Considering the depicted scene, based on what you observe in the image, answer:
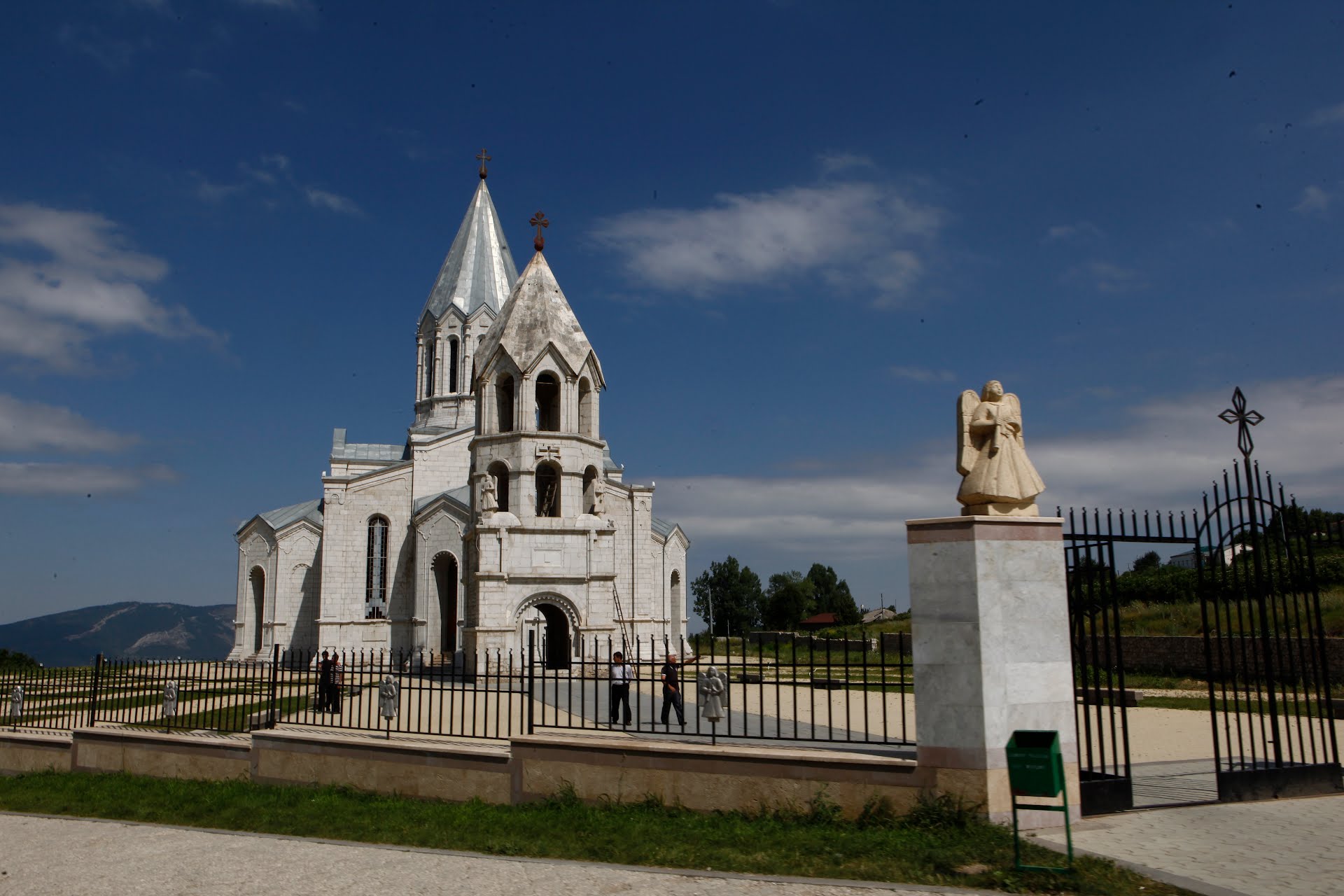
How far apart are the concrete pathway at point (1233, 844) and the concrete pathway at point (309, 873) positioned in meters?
1.67

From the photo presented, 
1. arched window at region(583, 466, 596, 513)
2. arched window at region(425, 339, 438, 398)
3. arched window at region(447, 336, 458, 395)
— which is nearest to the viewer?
Answer: arched window at region(583, 466, 596, 513)

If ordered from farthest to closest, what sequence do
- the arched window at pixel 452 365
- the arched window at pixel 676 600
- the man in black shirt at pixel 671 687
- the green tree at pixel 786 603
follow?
the green tree at pixel 786 603, the arched window at pixel 452 365, the arched window at pixel 676 600, the man in black shirt at pixel 671 687

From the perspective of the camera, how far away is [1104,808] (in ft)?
28.1

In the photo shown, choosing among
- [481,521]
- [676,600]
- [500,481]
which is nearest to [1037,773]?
[481,521]

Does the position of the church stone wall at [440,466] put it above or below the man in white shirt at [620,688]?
above

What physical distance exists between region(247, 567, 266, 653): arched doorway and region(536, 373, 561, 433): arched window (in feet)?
58.5

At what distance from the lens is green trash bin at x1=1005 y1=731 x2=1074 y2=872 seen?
6703 millimetres

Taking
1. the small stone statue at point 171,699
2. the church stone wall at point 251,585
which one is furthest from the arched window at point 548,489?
the church stone wall at point 251,585

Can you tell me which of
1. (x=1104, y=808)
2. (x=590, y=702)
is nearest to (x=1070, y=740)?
(x=1104, y=808)

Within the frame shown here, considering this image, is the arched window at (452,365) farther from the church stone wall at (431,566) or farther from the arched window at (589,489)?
the arched window at (589,489)

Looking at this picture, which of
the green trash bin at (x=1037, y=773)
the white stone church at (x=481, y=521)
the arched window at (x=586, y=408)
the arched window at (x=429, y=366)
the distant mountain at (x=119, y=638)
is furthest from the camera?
the distant mountain at (x=119, y=638)

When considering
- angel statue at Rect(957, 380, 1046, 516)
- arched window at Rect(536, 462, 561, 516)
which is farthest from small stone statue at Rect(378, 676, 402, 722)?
arched window at Rect(536, 462, 561, 516)

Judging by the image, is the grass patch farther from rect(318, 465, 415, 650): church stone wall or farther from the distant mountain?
the distant mountain

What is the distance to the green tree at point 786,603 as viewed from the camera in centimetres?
7112
